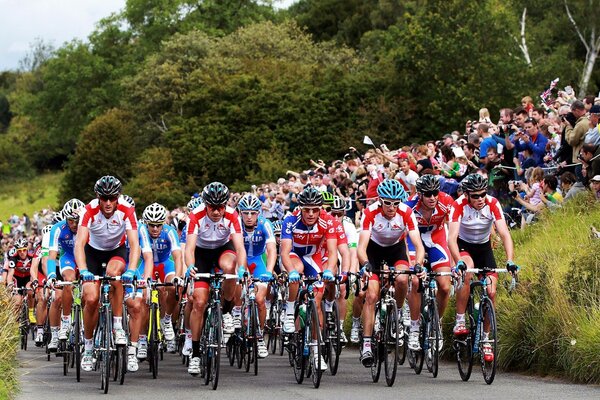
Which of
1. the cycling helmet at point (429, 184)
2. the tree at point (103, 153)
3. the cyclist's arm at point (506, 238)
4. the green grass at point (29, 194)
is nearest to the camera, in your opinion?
the cyclist's arm at point (506, 238)

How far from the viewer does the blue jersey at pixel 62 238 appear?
61.2 feet

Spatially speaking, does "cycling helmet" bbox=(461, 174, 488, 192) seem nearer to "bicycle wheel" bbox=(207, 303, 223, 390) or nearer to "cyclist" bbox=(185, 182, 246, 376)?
"cyclist" bbox=(185, 182, 246, 376)

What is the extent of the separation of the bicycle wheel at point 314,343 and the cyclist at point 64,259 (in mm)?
4442

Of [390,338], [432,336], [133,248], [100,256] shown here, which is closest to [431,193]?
[432,336]

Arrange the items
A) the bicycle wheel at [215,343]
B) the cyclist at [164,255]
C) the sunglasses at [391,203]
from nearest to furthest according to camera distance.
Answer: the bicycle wheel at [215,343] → the sunglasses at [391,203] → the cyclist at [164,255]

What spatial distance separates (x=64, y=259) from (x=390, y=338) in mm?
5748

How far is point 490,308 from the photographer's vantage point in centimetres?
1485

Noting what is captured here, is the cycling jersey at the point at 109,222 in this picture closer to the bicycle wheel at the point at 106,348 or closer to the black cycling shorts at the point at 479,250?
the bicycle wheel at the point at 106,348

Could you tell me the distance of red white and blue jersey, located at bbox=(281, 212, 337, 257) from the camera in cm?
1677

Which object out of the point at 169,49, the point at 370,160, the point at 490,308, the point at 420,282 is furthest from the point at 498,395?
the point at 169,49

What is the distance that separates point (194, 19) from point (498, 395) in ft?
253

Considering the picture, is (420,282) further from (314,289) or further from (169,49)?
(169,49)

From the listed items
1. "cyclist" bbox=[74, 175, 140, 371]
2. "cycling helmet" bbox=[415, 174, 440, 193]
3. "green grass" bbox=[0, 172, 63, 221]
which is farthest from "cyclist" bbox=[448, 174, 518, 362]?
"green grass" bbox=[0, 172, 63, 221]

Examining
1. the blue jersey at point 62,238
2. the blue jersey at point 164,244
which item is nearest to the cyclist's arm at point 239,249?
the blue jersey at point 164,244
